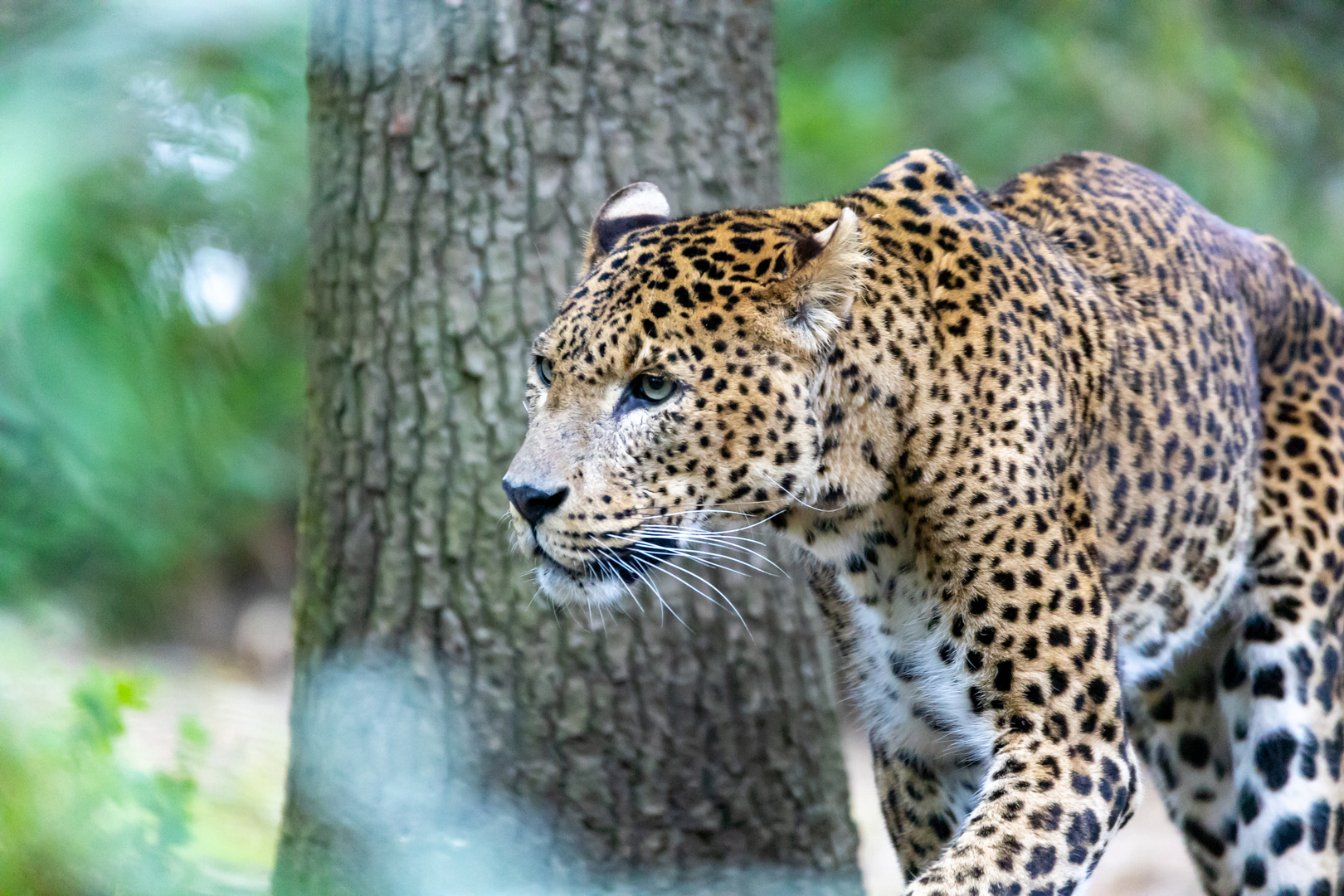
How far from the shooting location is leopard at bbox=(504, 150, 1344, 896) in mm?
3521

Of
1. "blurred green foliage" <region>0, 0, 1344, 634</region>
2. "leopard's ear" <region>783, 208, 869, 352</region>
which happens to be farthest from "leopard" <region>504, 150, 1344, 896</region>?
"blurred green foliage" <region>0, 0, 1344, 634</region>

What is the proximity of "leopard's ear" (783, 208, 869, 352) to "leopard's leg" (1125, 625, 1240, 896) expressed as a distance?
94.9 inches

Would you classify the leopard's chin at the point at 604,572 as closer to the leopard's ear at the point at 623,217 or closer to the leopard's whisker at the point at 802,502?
the leopard's whisker at the point at 802,502

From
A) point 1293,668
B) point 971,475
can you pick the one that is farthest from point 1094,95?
point 971,475

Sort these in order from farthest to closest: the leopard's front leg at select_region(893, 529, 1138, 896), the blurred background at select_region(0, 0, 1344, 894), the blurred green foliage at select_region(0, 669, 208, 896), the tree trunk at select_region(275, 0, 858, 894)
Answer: the tree trunk at select_region(275, 0, 858, 894), the blurred background at select_region(0, 0, 1344, 894), the leopard's front leg at select_region(893, 529, 1138, 896), the blurred green foliage at select_region(0, 669, 208, 896)

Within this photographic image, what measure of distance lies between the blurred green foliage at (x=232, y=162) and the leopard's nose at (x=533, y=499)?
1410 mm

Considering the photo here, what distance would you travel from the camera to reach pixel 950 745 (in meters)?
4.04

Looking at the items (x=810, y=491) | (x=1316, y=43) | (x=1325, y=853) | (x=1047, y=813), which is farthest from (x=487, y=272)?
(x=1316, y=43)

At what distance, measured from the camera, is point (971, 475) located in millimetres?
3600

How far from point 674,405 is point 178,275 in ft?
8.43

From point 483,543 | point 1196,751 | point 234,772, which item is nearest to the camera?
point 483,543

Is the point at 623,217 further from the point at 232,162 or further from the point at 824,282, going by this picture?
the point at 232,162

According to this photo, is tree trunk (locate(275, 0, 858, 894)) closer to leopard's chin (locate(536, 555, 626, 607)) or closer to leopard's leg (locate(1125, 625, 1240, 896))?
leopard's chin (locate(536, 555, 626, 607))

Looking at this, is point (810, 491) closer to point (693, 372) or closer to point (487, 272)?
point (693, 372)
